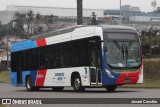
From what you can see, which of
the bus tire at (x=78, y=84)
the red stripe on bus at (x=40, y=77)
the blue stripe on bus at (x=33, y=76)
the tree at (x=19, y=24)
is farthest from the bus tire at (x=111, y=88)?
the tree at (x=19, y=24)

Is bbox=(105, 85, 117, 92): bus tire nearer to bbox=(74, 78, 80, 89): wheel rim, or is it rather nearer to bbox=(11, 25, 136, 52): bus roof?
bbox=(74, 78, 80, 89): wheel rim

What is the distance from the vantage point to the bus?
2431 centimetres

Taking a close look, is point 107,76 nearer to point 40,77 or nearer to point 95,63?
point 95,63

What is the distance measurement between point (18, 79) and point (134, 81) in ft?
38.8

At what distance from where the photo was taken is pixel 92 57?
81.8ft

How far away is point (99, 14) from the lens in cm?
13400

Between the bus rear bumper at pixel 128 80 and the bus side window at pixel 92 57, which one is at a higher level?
the bus side window at pixel 92 57

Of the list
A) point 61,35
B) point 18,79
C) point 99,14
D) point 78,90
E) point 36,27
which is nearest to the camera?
point 78,90

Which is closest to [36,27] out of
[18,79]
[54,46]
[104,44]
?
[18,79]

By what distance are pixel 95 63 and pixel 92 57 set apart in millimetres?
387

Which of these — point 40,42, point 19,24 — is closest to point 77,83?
point 40,42

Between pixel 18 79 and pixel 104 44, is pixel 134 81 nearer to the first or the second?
pixel 104 44

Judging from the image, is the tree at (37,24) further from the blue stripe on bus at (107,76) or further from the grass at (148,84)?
the blue stripe on bus at (107,76)

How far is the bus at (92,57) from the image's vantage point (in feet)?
79.8
